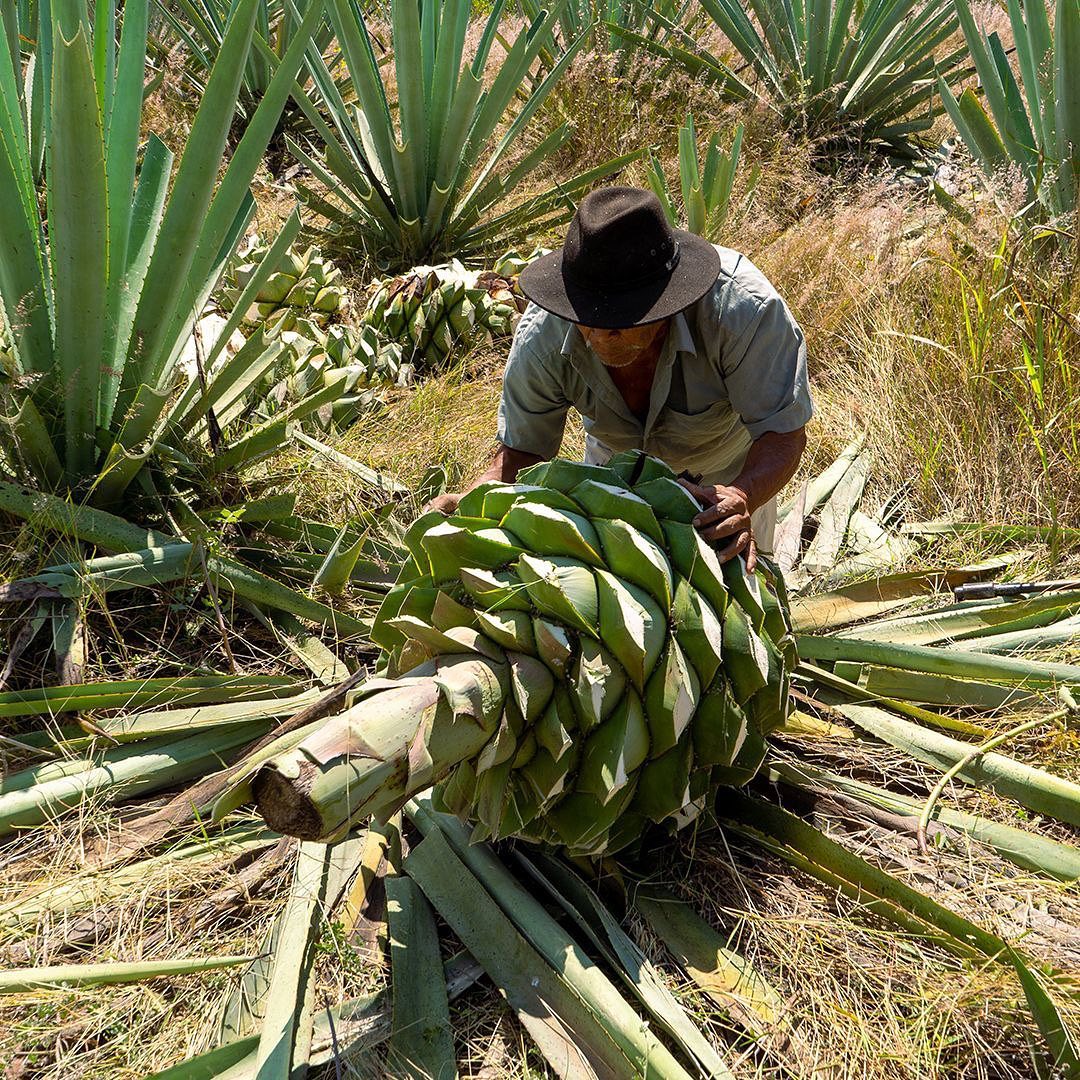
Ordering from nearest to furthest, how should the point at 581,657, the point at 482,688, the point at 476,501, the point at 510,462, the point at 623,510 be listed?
the point at 482,688, the point at 581,657, the point at 623,510, the point at 476,501, the point at 510,462

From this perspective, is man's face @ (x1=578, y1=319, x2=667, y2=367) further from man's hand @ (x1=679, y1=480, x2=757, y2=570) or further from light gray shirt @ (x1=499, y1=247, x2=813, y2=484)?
man's hand @ (x1=679, y1=480, x2=757, y2=570)

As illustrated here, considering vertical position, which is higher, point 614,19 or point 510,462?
point 614,19

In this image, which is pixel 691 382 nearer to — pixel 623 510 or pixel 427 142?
pixel 623 510

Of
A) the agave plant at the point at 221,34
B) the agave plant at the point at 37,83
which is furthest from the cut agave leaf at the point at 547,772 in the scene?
the agave plant at the point at 221,34

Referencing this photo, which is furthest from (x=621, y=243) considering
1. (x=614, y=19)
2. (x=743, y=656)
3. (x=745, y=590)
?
(x=614, y=19)

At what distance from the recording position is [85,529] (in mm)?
2156

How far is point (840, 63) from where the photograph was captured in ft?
19.9

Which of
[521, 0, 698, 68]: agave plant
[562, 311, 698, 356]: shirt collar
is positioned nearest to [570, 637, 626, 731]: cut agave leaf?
[562, 311, 698, 356]: shirt collar

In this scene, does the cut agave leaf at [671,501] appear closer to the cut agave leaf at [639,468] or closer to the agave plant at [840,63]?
the cut agave leaf at [639,468]

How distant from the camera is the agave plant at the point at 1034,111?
3400 millimetres

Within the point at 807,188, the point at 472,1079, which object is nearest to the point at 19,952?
the point at 472,1079

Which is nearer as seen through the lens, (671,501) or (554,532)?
(554,532)

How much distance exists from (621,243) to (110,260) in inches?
46.2

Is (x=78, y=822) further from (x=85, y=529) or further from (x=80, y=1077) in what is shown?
(x=85, y=529)
